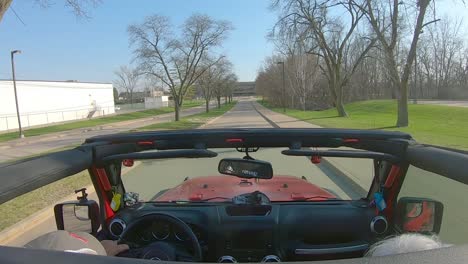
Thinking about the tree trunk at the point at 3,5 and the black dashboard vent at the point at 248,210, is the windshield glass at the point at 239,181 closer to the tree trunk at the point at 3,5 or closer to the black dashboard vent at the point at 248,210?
the black dashboard vent at the point at 248,210

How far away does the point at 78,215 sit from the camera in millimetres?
3373

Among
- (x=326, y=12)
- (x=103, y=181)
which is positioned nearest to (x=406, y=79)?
(x=326, y=12)

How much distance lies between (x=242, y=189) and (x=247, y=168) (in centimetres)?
129

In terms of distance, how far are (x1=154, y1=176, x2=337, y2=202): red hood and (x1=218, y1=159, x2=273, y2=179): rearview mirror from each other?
88cm

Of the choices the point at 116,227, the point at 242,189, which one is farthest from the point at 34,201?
the point at 116,227

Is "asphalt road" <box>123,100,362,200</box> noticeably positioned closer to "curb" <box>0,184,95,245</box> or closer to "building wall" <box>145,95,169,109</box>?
"curb" <box>0,184,95,245</box>

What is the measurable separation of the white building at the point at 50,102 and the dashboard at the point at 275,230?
4995 centimetres

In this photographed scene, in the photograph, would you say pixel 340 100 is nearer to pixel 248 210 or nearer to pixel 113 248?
pixel 248 210

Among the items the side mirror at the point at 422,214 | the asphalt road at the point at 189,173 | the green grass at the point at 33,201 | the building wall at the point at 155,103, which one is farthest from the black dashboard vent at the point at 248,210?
the building wall at the point at 155,103

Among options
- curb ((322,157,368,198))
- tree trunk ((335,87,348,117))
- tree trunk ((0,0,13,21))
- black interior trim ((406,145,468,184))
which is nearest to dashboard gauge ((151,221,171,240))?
black interior trim ((406,145,468,184))

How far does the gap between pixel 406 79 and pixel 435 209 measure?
24.1 metres

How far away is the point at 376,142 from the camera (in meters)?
2.93

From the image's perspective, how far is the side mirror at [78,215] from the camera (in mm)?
3346

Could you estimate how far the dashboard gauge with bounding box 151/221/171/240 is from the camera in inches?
104
